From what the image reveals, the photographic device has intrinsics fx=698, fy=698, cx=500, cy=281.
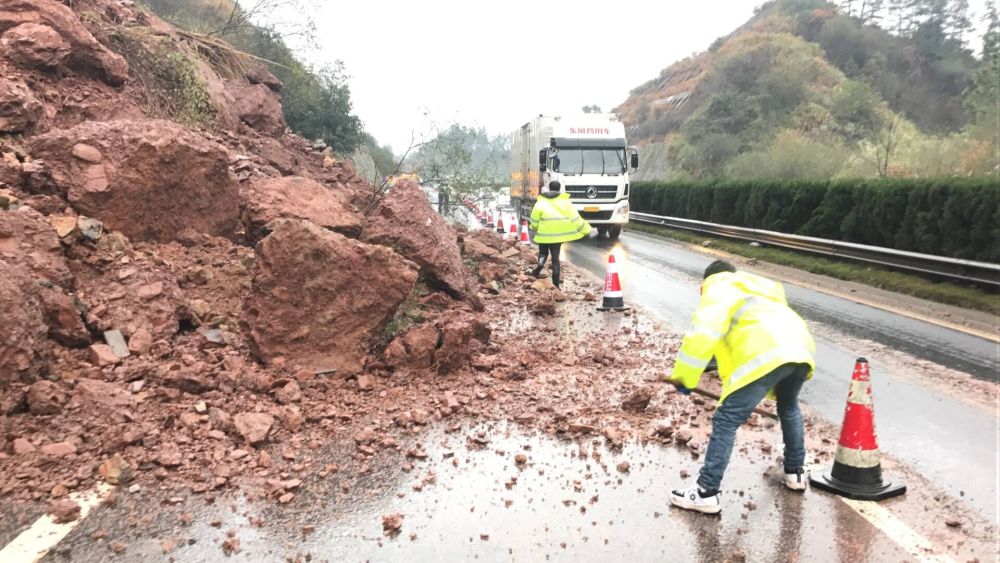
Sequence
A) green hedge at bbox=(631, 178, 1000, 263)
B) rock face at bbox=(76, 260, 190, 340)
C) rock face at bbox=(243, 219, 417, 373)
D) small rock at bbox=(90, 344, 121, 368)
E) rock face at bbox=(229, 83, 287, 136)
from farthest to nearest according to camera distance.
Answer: rock face at bbox=(229, 83, 287, 136), green hedge at bbox=(631, 178, 1000, 263), rock face at bbox=(243, 219, 417, 373), rock face at bbox=(76, 260, 190, 340), small rock at bbox=(90, 344, 121, 368)

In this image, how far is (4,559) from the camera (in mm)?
3262

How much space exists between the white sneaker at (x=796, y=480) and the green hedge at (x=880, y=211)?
9.11m

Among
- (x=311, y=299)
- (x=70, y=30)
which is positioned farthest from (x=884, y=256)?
(x=70, y=30)

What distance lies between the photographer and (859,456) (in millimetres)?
4145

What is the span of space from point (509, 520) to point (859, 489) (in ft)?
6.81

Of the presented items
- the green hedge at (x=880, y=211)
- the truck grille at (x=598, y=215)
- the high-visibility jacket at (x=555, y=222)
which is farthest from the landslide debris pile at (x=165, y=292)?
the truck grille at (x=598, y=215)

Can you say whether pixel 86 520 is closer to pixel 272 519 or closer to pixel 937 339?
pixel 272 519

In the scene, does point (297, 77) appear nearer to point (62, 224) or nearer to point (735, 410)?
point (62, 224)

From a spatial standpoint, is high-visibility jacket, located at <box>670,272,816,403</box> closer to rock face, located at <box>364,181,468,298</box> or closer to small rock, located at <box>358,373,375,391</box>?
small rock, located at <box>358,373,375,391</box>

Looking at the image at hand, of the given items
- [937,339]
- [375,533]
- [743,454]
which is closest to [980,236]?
[937,339]

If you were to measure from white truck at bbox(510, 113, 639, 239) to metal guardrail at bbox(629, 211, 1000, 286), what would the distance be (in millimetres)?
3331

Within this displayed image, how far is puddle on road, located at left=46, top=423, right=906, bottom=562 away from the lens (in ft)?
11.3

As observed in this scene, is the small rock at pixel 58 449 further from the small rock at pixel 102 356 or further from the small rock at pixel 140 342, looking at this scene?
the small rock at pixel 140 342

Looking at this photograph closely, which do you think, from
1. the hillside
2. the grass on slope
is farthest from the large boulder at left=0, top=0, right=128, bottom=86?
the hillside
